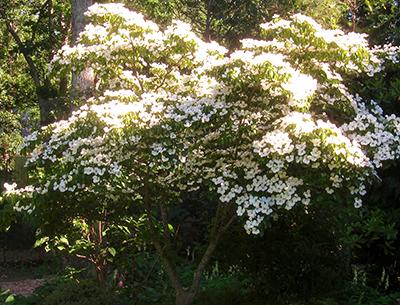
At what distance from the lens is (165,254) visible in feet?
17.3

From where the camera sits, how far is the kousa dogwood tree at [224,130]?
4004mm

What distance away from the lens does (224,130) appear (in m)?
4.32

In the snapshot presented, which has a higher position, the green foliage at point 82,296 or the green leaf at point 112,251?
the green leaf at point 112,251

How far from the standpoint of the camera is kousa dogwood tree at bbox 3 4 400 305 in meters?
4.00

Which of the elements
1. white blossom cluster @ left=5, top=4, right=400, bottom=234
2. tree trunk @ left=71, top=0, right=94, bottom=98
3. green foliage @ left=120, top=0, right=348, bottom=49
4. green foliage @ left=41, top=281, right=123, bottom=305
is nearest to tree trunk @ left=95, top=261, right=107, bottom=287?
green foliage @ left=41, top=281, right=123, bottom=305

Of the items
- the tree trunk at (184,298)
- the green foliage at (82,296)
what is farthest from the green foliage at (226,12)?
the green foliage at (82,296)

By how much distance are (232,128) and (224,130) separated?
0.22ft

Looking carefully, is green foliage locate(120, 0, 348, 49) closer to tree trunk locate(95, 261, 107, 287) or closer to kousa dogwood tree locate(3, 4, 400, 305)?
kousa dogwood tree locate(3, 4, 400, 305)

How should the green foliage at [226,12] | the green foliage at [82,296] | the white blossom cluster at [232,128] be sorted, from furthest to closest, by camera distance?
the green foliage at [226,12]
the green foliage at [82,296]
the white blossom cluster at [232,128]

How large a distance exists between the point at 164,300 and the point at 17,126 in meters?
14.3

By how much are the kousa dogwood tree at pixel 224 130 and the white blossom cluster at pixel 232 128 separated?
11mm

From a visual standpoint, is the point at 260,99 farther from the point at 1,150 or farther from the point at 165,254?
the point at 1,150

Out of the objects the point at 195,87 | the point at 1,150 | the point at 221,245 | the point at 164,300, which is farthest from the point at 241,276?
the point at 1,150

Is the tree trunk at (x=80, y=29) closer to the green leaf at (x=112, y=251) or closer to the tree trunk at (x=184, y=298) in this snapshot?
the green leaf at (x=112, y=251)
